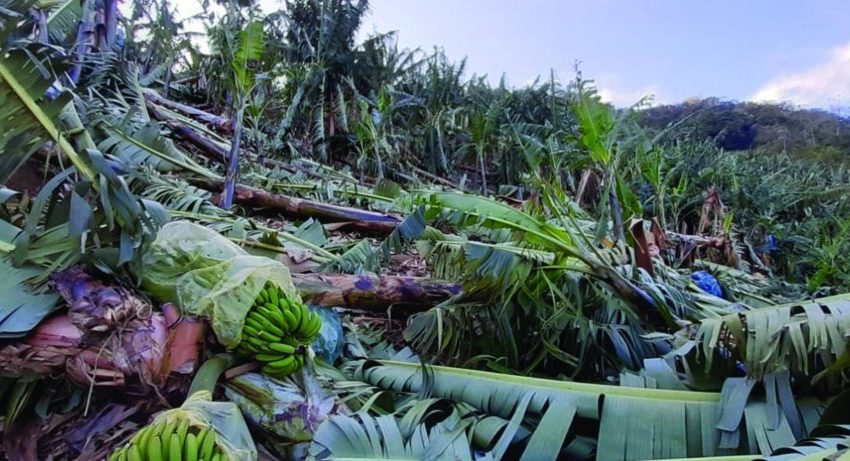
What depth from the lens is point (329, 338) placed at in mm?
2240

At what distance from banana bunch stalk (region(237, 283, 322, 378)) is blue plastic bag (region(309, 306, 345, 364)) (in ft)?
1.51

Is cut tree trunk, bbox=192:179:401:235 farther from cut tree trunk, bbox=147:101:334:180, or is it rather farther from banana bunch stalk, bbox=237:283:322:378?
banana bunch stalk, bbox=237:283:322:378

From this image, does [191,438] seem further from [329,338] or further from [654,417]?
[654,417]

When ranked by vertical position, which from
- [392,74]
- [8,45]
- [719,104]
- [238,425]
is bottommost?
[238,425]

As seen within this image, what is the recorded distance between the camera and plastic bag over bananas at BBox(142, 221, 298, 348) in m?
1.56

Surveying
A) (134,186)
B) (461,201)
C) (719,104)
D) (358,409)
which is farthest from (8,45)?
(719,104)

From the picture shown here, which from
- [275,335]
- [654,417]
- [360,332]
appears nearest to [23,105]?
[275,335]

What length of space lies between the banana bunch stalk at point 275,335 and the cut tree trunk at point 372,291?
70 cm

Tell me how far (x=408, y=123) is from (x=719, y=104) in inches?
1086

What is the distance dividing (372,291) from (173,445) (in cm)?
159

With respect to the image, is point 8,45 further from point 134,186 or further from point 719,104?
point 719,104

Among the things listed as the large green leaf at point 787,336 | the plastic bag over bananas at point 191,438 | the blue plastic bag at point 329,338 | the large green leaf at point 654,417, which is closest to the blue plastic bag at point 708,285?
the large green leaf at point 787,336

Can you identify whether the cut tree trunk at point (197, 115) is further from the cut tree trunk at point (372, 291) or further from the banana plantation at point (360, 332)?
the cut tree trunk at point (372, 291)

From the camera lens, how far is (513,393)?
1.73m
